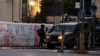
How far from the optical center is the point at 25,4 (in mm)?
55094

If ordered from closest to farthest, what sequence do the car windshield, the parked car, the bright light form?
the parked car → the car windshield → the bright light

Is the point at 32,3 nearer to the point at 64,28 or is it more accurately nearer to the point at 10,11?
the point at 10,11

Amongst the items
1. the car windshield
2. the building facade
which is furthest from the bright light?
the car windshield

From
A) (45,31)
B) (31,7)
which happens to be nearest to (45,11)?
(31,7)

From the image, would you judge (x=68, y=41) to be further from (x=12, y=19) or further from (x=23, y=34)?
(x=12, y=19)

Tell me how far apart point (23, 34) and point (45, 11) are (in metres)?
19.8

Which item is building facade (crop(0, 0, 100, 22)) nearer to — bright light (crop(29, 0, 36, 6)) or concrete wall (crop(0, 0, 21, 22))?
concrete wall (crop(0, 0, 21, 22))

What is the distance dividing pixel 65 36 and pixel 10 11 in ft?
62.8

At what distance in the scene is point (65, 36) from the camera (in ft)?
111

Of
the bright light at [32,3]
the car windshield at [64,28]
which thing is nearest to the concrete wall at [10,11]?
the bright light at [32,3]

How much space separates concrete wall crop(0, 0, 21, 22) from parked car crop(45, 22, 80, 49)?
678 inches

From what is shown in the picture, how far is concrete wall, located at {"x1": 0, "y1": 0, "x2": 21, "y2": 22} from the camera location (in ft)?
171

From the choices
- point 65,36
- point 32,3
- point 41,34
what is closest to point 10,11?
point 32,3

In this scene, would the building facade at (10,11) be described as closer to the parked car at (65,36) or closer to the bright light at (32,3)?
the bright light at (32,3)
